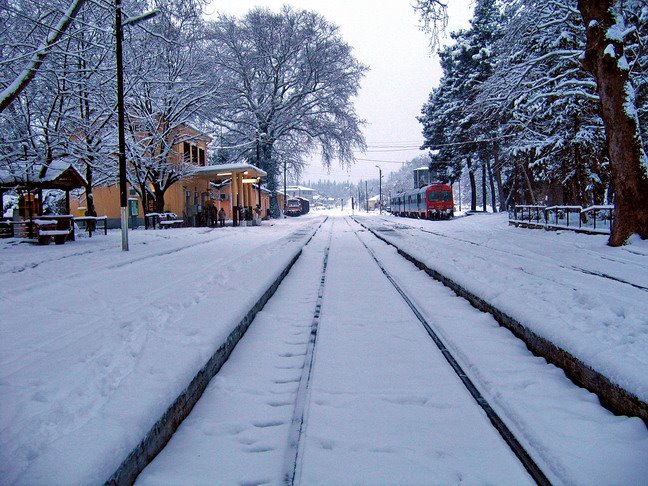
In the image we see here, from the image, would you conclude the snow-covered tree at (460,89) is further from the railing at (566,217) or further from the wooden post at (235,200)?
the wooden post at (235,200)

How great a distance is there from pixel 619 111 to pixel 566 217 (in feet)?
30.3

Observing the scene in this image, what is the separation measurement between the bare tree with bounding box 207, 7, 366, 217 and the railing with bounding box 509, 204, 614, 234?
1745cm

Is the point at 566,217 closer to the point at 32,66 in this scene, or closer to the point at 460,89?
the point at 32,66

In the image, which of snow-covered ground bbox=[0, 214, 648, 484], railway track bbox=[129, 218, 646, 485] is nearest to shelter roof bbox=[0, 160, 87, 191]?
snow-covered ground bbox=[0, 214, 648, 484]

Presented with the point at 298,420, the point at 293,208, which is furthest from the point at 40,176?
the point at 293,208

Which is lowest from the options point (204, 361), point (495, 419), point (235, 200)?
point (495, 419)

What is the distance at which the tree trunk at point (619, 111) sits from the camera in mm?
12594

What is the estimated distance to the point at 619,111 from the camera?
12.8m

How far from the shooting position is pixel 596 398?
361 centimetres

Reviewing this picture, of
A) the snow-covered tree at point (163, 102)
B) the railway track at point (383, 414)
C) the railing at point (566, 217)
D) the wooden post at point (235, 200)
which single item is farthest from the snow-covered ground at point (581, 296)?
the wooden post at point (235, 200)

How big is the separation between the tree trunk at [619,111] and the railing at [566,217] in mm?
2579

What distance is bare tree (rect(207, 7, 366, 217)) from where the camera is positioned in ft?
121

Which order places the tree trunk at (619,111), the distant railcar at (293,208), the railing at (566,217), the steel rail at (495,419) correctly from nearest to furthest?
the steel rail at (495,419), the tree trunk at (619,111), the railing at (566,217), the distant railcar at (293,208)

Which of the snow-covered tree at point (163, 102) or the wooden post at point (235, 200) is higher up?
the snow-covered tree at point (163, 102)
